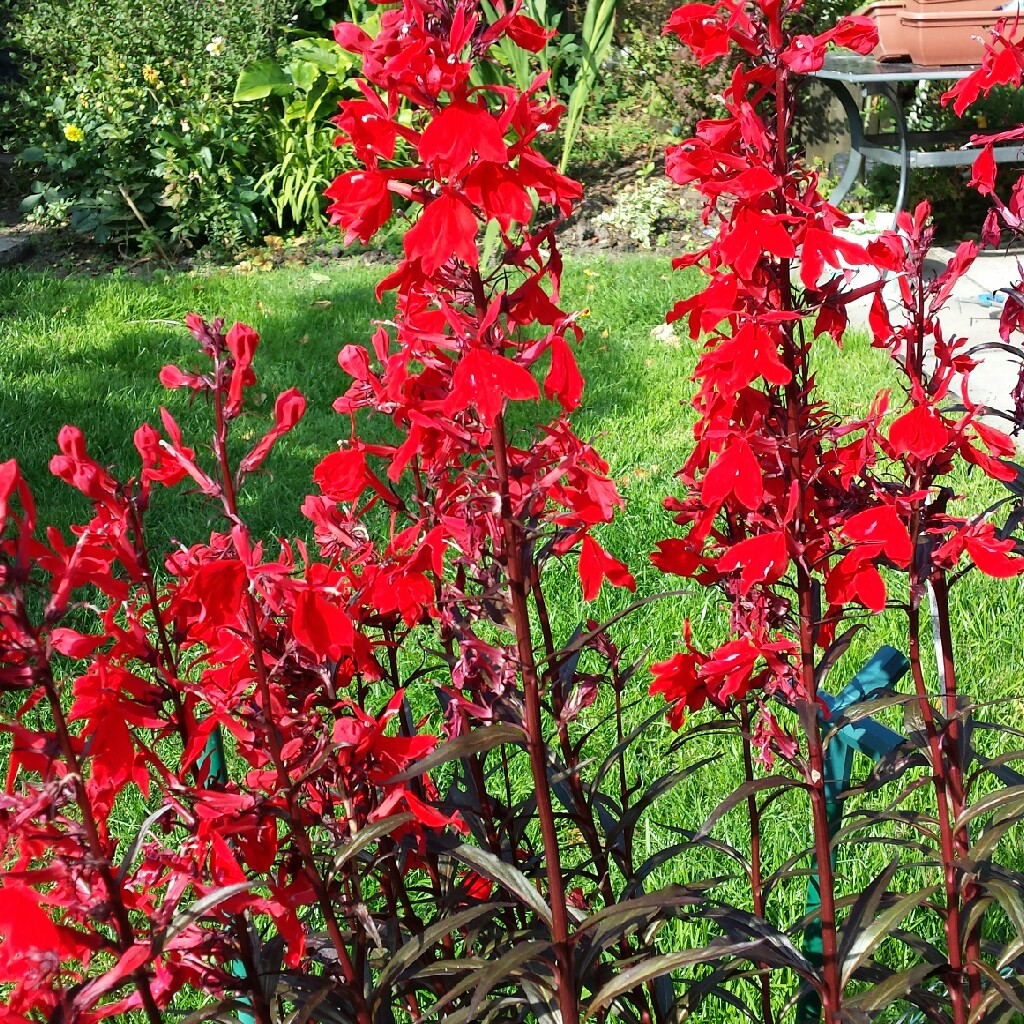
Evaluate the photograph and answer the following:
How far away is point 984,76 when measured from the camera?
146 centimetres

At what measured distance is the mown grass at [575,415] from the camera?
104 inches

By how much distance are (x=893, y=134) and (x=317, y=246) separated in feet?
11.4

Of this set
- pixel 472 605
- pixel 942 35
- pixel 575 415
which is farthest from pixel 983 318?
pixel 472 605

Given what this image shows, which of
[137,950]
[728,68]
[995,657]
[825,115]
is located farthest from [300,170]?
[137,950]

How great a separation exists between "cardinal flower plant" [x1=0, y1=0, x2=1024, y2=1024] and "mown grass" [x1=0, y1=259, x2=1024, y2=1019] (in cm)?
65

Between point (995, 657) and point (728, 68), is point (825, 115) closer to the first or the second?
point (728, 68)

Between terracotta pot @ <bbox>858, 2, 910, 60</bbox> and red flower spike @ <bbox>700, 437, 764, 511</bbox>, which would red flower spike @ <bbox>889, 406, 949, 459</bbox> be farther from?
terracotta pot @ <bbox>858, 2, 910, 60</bbox>

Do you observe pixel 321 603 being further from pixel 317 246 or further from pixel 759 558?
pixel 317 246

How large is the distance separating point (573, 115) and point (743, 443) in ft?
19.7

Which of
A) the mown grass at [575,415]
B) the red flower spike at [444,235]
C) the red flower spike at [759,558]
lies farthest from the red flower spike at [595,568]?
the mown grass at [575,415]

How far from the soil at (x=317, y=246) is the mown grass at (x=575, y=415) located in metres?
0.35

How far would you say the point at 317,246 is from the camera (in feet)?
23.7

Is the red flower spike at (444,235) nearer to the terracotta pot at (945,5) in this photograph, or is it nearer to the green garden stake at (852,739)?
the green garden stake at (852,739)

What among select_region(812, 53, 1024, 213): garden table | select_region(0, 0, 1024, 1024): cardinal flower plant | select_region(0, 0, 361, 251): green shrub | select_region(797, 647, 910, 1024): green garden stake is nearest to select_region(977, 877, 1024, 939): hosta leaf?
select_region(0, 0, 1024, 1024): cardinal flower plant
